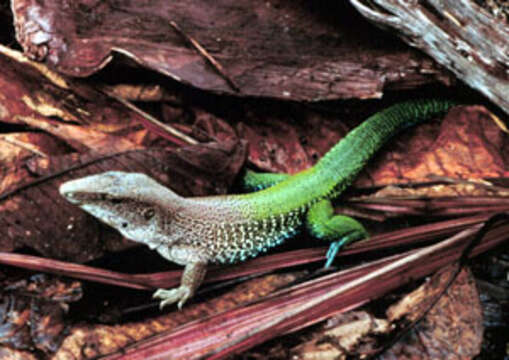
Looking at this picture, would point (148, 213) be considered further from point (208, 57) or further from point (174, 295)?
point (208, 57)

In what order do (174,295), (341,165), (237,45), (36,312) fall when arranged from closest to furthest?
(36,312) → (174,295) → (341,165) → (237,45)

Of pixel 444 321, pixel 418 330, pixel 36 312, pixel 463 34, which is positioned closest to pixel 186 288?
pixel 36 312

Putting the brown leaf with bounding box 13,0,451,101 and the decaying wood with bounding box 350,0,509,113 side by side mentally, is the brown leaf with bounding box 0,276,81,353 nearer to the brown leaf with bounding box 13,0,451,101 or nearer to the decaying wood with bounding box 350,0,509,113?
the brown leaf with bounding box 13,0,451,101

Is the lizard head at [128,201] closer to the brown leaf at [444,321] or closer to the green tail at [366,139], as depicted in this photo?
the green tail at [366,139]

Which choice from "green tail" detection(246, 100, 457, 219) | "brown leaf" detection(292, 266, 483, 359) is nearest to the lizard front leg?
"green tail" detection(246, 100, 457, 219)

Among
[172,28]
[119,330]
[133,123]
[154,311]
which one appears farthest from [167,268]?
[172,28]

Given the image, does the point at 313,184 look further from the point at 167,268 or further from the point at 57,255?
the point at 57,255

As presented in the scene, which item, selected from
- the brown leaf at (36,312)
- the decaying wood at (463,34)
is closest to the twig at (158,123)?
the brown leaf at (36,312)
